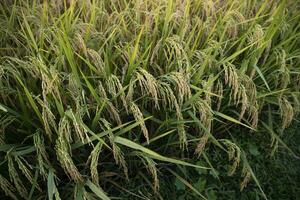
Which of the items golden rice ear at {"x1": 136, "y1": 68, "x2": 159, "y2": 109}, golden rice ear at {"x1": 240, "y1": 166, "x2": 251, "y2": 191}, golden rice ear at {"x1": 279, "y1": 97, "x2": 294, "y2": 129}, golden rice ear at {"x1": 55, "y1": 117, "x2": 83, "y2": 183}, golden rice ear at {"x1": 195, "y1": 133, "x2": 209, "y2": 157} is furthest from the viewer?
golden rice ear at {"x1": 279, "y1": 97, "x2": 294, "y2": 129}

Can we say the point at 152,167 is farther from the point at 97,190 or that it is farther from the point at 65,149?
the point at 65,149

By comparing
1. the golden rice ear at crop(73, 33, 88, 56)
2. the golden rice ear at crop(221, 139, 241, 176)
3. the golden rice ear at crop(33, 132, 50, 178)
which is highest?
the golden rice ear at crop(73, 33, 88, 56)

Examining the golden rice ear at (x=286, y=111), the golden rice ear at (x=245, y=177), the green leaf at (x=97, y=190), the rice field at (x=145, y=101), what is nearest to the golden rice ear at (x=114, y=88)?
the rice field at (x=145, y=101)

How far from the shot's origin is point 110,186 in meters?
2.26

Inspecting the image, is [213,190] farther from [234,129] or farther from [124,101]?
[124,101]

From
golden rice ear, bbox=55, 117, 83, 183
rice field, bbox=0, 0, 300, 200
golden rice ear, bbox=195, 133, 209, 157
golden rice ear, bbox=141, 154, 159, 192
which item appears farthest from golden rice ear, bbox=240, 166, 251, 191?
golden rice ear, bbox=55, 117, 83, 183

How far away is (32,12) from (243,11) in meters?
1.21

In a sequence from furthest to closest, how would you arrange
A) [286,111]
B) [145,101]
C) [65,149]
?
[286,111] → [145,101] → [65,149]

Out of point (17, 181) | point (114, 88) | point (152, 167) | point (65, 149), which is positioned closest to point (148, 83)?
point (114, 88)

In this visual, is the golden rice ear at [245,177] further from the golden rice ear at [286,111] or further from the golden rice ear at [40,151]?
the golden rice ear at [40,151]

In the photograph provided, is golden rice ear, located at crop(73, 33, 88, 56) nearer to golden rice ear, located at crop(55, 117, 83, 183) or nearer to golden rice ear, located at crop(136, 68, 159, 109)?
golden rice ear, located at crop(136, 68, 159, 109)

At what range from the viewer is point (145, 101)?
230cm

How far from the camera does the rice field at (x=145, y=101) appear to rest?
2.07m

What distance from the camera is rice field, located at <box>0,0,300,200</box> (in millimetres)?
2066
